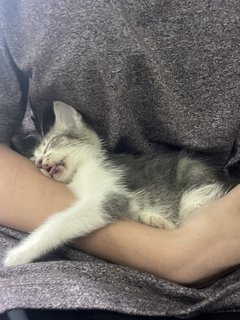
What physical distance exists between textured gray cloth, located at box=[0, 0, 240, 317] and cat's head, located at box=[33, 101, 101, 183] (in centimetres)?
11

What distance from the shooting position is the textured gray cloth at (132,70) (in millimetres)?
954

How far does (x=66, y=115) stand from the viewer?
115 cm

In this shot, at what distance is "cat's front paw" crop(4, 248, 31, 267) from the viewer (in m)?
0.97

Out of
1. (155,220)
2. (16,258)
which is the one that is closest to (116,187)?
(155,220)

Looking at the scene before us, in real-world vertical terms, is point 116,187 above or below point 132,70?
below

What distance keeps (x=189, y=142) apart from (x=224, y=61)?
0.55 ft

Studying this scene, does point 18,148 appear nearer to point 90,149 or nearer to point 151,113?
point 90,149

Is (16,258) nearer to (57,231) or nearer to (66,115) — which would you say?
(57,231)

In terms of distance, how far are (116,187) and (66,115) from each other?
0.18m

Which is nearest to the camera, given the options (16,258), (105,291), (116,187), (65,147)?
(105,291)

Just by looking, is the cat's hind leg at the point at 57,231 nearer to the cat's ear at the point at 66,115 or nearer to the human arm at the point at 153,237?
the human arm at the point at 153,237

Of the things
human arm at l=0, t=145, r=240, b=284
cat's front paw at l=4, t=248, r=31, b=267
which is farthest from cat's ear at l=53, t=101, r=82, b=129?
cat's front paw at l=4, t=248, r=31, b=267

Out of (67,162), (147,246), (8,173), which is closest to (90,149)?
(67,162)

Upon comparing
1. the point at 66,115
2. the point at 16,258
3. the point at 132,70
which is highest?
the point at 132,70
